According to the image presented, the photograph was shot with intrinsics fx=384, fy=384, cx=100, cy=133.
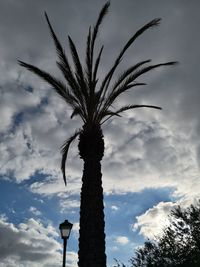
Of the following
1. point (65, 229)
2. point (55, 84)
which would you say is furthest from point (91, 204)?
point (55, 84)

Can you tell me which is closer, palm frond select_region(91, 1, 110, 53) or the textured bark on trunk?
the textured bark on trunk

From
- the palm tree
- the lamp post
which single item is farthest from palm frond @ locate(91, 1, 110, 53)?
the lamp post

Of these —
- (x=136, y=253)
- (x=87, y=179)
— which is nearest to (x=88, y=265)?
(x=87, y=179)

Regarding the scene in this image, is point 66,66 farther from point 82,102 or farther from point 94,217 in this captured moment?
point 94,217

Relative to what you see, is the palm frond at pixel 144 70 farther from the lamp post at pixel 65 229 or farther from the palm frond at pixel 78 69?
the lamp post at pixel 65 229

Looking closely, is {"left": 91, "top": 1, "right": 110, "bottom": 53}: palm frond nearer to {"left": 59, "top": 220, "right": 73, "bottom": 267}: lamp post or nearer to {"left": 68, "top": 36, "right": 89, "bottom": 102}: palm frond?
{"left": 68, "top": 36, "right": 89, "bottom": 102}: palm frond

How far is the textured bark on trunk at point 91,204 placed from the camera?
1171 cm

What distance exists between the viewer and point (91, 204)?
489 inches

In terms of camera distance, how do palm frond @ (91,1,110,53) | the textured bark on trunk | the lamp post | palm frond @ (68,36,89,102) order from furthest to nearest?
1. palm frond @ (91,1,110,53)
2. palm frond @ (68,36,89,102)
3. the lamp post
4. the textured bark on trunk

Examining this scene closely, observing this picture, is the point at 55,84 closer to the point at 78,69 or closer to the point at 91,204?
the point at 78,69

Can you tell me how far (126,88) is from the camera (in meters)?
15.3

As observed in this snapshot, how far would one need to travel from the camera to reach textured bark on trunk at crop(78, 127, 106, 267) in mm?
11706

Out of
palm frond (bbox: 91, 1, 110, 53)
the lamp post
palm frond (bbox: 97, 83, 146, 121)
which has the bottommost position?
the lamp post

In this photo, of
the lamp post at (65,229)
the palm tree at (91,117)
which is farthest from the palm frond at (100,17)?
the lamp post at (65,229)
